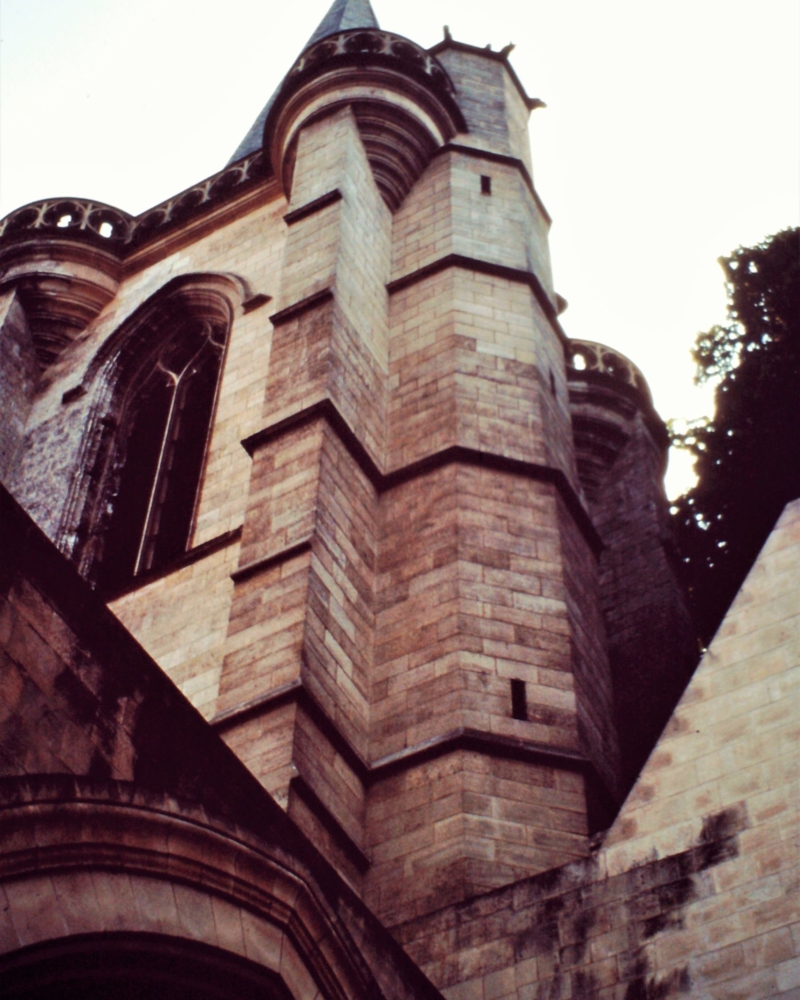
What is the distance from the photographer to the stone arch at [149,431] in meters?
12.1

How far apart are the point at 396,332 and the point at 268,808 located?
6475mm

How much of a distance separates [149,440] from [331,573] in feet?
16.3

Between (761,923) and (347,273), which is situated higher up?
(347,273)

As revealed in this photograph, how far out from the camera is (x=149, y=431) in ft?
45.2

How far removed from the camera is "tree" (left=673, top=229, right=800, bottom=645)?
13.4 metres

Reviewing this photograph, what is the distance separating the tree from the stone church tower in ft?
1.65

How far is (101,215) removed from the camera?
1683cm

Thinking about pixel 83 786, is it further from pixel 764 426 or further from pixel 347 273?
pixel 764 426

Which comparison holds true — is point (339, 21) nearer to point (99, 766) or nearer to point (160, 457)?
point (160, 457)

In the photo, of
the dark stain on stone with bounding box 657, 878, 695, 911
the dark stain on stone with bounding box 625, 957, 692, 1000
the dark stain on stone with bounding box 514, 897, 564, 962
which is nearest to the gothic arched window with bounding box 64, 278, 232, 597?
the dark stain on stone with bounding box 514, 897, 564, 962

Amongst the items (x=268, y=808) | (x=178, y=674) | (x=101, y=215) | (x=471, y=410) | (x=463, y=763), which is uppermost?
(x=101, y=215)

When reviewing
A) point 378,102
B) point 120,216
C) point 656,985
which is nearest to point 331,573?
point 656,985

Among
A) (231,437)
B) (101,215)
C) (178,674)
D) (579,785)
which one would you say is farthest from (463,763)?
(101,215)

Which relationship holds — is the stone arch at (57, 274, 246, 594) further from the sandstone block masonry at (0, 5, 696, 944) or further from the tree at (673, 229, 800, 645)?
the tree at (673, 229, 800, 645)
